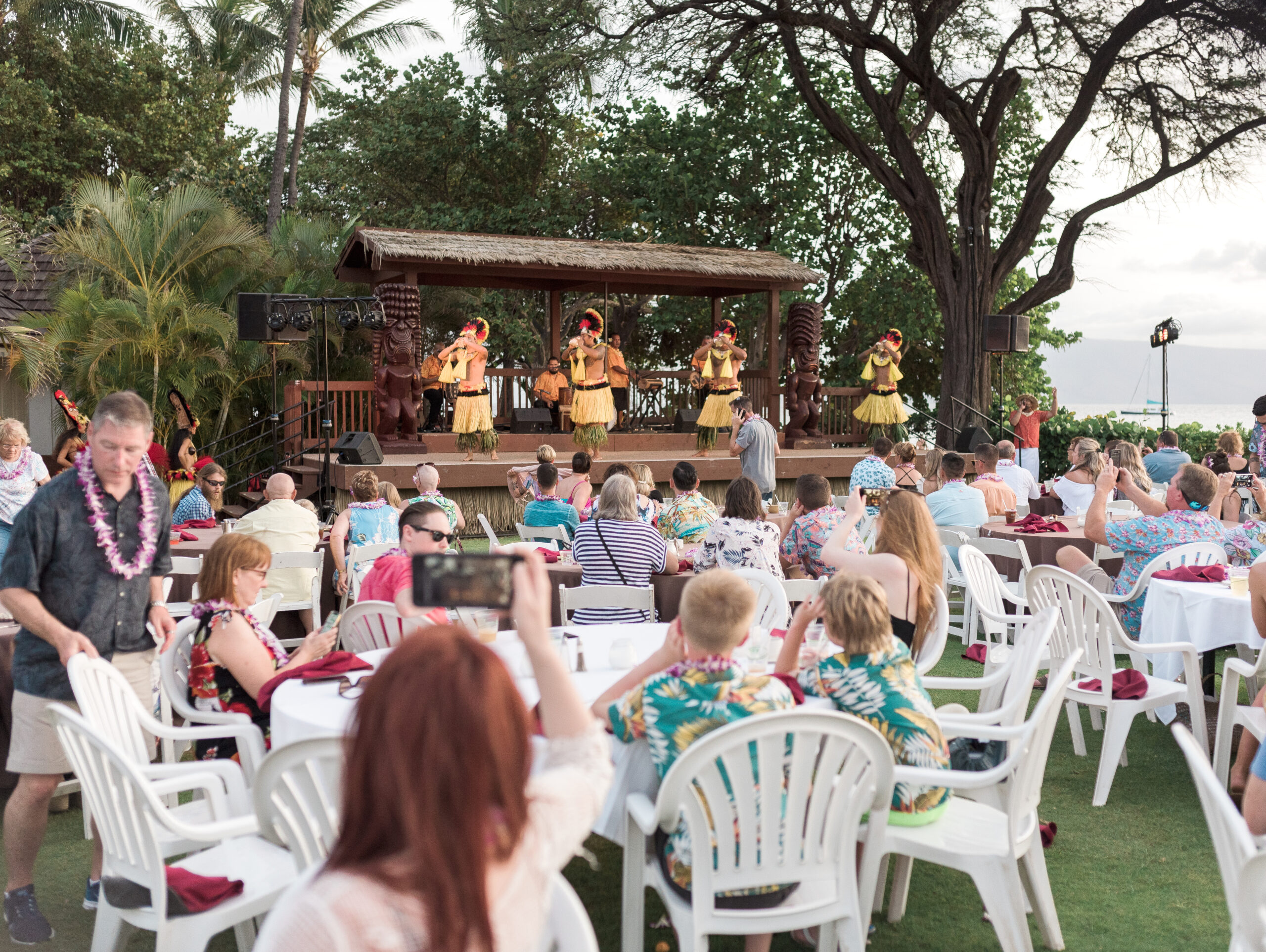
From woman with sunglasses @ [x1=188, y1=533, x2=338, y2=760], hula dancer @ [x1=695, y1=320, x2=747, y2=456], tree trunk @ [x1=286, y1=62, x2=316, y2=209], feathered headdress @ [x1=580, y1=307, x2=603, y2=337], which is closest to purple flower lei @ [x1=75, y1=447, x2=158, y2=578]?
woman with sunglasses @ [x1=188, y1=533, x2=338, y2=760]

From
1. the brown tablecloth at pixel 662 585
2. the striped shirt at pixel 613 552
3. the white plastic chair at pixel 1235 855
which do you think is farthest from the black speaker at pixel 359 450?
the white plastic chair at pixel 1235 855

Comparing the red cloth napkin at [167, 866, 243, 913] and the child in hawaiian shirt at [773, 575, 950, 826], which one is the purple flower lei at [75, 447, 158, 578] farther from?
the child in hawaiian shirt at [773, 575, 950, 826]

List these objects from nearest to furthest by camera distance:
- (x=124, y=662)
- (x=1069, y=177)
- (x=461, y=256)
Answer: (x=124, y=662), (x=461, y=256), (x=1069, y=177)

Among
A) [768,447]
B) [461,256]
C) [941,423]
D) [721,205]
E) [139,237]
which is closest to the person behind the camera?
[768,447]

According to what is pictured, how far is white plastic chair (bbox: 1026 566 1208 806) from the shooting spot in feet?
14.5

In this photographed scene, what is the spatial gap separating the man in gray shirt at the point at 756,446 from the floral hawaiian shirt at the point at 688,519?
11.9ft

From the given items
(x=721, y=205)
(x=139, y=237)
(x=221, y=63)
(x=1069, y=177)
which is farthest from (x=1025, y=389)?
(x=221, y=63)

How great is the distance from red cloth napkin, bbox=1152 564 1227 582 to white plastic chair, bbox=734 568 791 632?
1810mm

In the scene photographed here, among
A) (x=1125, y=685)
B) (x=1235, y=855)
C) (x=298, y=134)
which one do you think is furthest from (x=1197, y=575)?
(x=298, y=134)

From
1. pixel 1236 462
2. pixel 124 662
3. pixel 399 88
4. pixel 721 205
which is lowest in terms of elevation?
pixel 124 662

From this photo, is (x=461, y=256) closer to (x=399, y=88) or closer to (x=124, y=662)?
(x=399, y=88)

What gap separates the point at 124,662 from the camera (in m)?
3.36

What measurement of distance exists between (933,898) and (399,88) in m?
21.3

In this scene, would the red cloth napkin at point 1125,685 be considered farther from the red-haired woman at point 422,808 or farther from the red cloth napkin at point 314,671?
the red-haired woman at point 422,808
